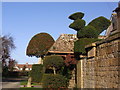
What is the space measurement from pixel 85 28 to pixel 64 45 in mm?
8211

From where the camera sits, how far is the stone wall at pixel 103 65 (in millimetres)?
6939

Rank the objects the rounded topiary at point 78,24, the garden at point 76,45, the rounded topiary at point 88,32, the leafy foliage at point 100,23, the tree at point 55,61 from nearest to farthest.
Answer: the garden at point 76,45
the rounded topiary at point 88,32
the rounded topiary at point 78,24
the leafy foliage at point 100,23
the tree at point 55,61

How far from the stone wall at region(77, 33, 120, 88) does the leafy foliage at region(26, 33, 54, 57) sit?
2301cm

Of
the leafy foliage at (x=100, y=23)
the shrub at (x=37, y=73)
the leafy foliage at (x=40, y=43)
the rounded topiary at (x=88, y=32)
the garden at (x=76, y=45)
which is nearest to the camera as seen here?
the garden at (x=76, y=45)

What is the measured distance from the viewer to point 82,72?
10945 mm

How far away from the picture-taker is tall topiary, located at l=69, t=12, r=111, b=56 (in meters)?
12.3

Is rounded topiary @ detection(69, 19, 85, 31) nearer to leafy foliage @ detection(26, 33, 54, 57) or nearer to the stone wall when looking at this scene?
the stone wall

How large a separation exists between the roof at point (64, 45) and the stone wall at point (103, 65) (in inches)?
381

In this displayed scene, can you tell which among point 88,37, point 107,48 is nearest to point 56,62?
point 88,37

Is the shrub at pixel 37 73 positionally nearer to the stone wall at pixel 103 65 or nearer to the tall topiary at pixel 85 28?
the tall topiary at pixel 85 28

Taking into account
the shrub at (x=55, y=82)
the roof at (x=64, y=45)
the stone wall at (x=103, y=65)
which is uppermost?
the roof at (x=64, y=45)

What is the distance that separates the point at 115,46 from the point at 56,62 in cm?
995

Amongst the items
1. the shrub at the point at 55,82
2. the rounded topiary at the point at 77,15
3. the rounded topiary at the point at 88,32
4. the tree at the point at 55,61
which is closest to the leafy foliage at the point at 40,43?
the tree at the point at 55,61

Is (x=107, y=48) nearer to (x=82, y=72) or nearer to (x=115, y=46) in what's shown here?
(x=115, y=46)
